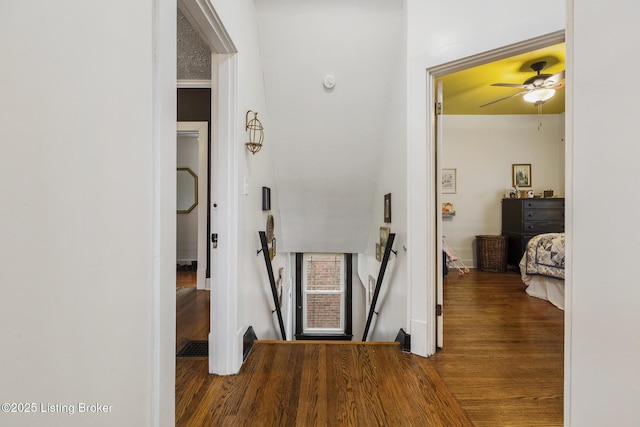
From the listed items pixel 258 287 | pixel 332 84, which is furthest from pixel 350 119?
pixel 258 287

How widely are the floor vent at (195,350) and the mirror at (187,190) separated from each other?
3.88 m

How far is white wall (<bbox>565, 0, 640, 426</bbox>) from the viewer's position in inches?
20.7

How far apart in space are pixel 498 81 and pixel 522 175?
217 cm

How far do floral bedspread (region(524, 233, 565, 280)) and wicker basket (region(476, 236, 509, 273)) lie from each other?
1237mm

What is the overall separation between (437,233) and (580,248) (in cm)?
161

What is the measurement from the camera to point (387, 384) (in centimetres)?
167

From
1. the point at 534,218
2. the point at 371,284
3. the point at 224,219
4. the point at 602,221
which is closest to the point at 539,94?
the point at 534,218

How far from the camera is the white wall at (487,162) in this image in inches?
208

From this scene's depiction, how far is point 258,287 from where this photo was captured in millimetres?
2418
